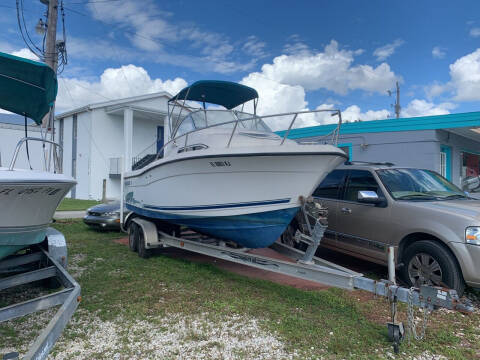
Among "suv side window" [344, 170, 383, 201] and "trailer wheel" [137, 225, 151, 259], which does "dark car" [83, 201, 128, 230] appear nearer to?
"trailer wheel" [137, 225, 151, 259]

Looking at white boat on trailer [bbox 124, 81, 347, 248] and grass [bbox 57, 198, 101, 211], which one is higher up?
white boat on trailer [bbox 124, 81, 347, 248]

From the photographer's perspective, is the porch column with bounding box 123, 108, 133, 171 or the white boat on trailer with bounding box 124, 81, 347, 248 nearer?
the white boat on trailer with bounding box 124, 81, 347, 248

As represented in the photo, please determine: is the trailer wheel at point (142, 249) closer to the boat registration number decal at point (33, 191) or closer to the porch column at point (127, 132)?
the boat registration number decal at point (33, 191)

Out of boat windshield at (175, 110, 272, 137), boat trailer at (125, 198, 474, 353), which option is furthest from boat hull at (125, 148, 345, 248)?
boat windshield at (175, 110, 272, 137)

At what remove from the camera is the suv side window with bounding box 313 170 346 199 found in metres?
5.76

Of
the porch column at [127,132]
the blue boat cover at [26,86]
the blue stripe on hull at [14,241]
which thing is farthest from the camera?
the porch column at [127,132]

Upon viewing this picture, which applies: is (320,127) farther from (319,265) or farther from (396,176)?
(319,265)

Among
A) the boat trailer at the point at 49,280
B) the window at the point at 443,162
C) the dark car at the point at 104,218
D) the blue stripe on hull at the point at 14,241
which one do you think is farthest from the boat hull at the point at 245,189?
the window at the point at 443,162

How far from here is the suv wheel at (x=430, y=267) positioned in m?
3.85

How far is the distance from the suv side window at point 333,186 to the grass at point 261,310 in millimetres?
1773

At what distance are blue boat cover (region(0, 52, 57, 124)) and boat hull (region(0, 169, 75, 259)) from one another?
135 cm

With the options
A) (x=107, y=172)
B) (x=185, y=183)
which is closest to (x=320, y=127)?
(x=185, y=183)

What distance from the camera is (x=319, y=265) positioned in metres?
4.11

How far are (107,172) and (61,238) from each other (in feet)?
52.5
